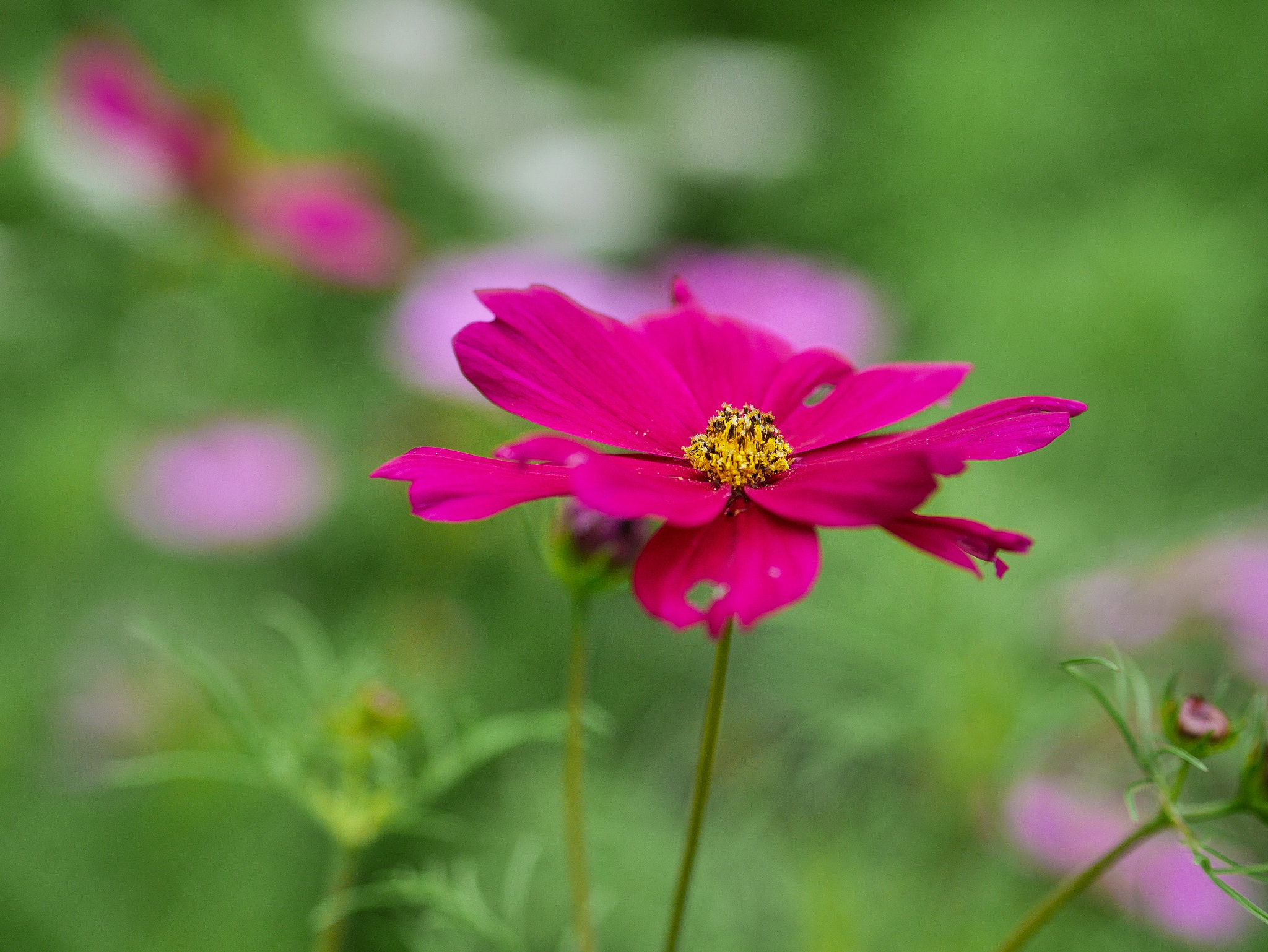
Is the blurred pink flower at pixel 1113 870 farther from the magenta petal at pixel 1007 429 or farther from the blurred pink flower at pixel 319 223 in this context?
the blurred pink flower at pixel 319 223

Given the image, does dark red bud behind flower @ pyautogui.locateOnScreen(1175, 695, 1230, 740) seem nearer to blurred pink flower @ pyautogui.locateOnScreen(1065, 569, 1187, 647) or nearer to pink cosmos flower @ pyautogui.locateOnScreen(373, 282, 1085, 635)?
pink cosmos flower @ pyautogui.locateOnScreen(373, 282, 1085, 635)

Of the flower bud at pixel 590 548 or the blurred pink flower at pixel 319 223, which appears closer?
the flower bud at pixel 590 548

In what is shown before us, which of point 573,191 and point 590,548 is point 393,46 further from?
point 590,548

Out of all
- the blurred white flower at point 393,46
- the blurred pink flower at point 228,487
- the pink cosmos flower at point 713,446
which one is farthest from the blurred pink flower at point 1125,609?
the blurred white flower at point 393,46

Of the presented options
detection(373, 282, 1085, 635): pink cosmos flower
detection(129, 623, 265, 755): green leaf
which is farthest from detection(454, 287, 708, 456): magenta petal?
detection(129, 623, 265, 755): green leaf

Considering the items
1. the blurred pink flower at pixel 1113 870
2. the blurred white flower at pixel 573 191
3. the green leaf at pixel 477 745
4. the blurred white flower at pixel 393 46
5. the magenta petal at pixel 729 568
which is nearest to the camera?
the magenta petal at pixel 729 568

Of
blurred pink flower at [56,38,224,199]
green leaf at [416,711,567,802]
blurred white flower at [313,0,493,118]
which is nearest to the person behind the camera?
green leaf at [416,711,567,802]
